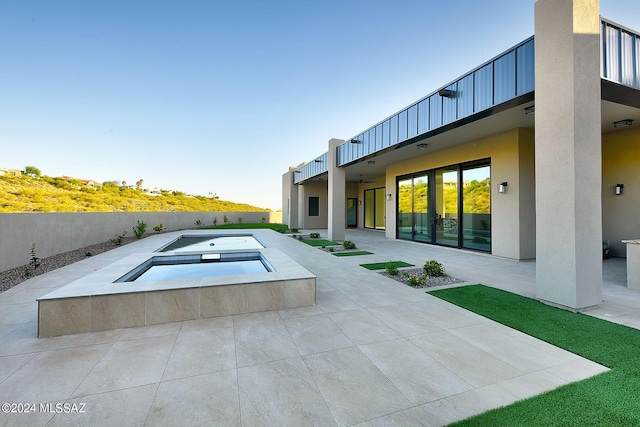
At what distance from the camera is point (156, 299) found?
11.1ft

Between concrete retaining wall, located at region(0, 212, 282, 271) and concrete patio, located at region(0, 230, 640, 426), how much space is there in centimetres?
378

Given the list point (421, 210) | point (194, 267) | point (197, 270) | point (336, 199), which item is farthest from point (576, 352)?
point (336, 199)

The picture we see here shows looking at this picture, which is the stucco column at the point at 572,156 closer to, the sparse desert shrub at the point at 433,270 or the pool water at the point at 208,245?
the sparse desert shrub at the point at 433,270

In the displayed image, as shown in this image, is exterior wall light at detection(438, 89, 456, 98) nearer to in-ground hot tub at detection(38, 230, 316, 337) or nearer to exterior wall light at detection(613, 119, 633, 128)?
exterior wall light at detection(613, 119, 633, 128)

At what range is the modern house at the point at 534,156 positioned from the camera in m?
3.79

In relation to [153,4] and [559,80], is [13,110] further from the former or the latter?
[559,80]

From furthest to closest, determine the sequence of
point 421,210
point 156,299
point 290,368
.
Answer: point 421,210
point 156,299
point 290,368

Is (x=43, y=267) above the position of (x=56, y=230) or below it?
below

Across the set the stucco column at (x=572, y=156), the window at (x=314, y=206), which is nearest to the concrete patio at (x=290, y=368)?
the stucco column at (x=572, y=156)

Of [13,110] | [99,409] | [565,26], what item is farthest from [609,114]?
[13,110]

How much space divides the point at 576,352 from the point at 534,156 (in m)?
6.96

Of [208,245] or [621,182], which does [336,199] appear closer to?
[208,245]

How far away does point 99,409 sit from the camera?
6.12 feet

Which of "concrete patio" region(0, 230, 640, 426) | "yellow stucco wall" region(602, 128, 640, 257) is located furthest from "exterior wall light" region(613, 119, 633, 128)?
"concrete patio" region(0, 230, 640, 426)
